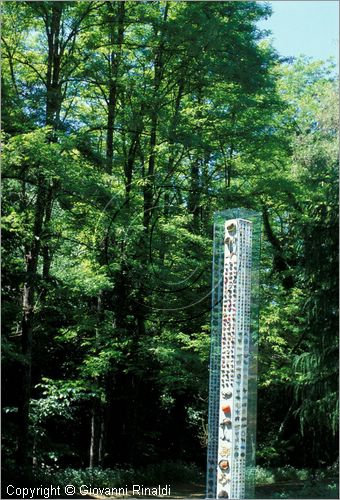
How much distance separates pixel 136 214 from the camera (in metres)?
10.8

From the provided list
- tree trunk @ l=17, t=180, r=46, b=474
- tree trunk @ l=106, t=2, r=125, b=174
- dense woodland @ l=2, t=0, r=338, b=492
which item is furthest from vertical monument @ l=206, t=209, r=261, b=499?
tree trunk @ l=106, t=2, r=125, b=174

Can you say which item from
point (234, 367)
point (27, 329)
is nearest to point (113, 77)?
point (27, 329)

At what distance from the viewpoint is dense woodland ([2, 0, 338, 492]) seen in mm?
9930

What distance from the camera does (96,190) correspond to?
1014cm

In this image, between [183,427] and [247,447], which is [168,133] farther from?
[247,447]

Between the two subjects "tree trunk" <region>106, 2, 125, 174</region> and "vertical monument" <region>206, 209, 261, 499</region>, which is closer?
"vertical monument" <region>206, 209, 261, 499</region>

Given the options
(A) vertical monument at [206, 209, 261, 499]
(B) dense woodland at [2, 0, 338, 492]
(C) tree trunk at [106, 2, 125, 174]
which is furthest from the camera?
(C) tree trunk at [106, 2, 125, 174]

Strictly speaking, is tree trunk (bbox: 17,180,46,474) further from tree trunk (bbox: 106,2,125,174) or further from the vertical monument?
the vertical monument

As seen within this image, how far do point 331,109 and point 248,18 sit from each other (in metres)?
3.02

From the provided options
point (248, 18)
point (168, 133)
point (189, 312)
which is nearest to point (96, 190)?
point (168, 133)

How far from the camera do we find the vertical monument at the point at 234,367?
663cm

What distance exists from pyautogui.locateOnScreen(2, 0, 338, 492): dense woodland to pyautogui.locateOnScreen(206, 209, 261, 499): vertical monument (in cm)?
261

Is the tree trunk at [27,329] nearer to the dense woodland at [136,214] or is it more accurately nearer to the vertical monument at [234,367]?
the dense woodland at [136,214]

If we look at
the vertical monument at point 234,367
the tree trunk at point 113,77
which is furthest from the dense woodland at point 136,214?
the vertical monument at point 234,367
